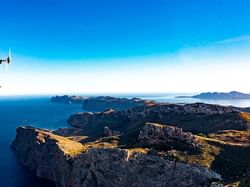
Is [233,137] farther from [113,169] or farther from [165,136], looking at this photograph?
[113,169]

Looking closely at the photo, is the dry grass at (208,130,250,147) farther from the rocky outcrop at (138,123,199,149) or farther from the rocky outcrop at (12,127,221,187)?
the rocky outcrop at (12,127,221,187)

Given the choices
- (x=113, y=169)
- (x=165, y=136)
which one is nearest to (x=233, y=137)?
(x=165, y=136)

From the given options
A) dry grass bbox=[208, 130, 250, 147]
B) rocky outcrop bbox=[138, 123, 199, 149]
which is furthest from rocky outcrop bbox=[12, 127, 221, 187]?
dry grass bbox=[208, 130, 250, 147]

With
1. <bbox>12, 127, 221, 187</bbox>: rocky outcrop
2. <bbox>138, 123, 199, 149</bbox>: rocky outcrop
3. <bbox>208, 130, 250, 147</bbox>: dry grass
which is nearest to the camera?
<bbox>12, 127, 221, 187</bbox>: rocky outcrop

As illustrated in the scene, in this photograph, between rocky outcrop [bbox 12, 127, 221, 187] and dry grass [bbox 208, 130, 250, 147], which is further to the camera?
dry grass [bbox 208, 130, 250, 147]

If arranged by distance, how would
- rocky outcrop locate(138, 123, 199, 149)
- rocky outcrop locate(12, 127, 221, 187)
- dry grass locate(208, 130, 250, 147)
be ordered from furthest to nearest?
dry grass locate(208, 130, 250, 147), rocky outcrop locate(138, 123, 199, 149), rocky outcrop locate(12, 127, 221, 187)

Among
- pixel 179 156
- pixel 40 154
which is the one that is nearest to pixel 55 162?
pixel 40 154

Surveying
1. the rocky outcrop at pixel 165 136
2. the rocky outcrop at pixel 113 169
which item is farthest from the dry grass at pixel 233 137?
the rocky outcrop at pixel 113 169

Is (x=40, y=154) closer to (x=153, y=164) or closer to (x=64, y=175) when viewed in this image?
(x=64, y=175)
